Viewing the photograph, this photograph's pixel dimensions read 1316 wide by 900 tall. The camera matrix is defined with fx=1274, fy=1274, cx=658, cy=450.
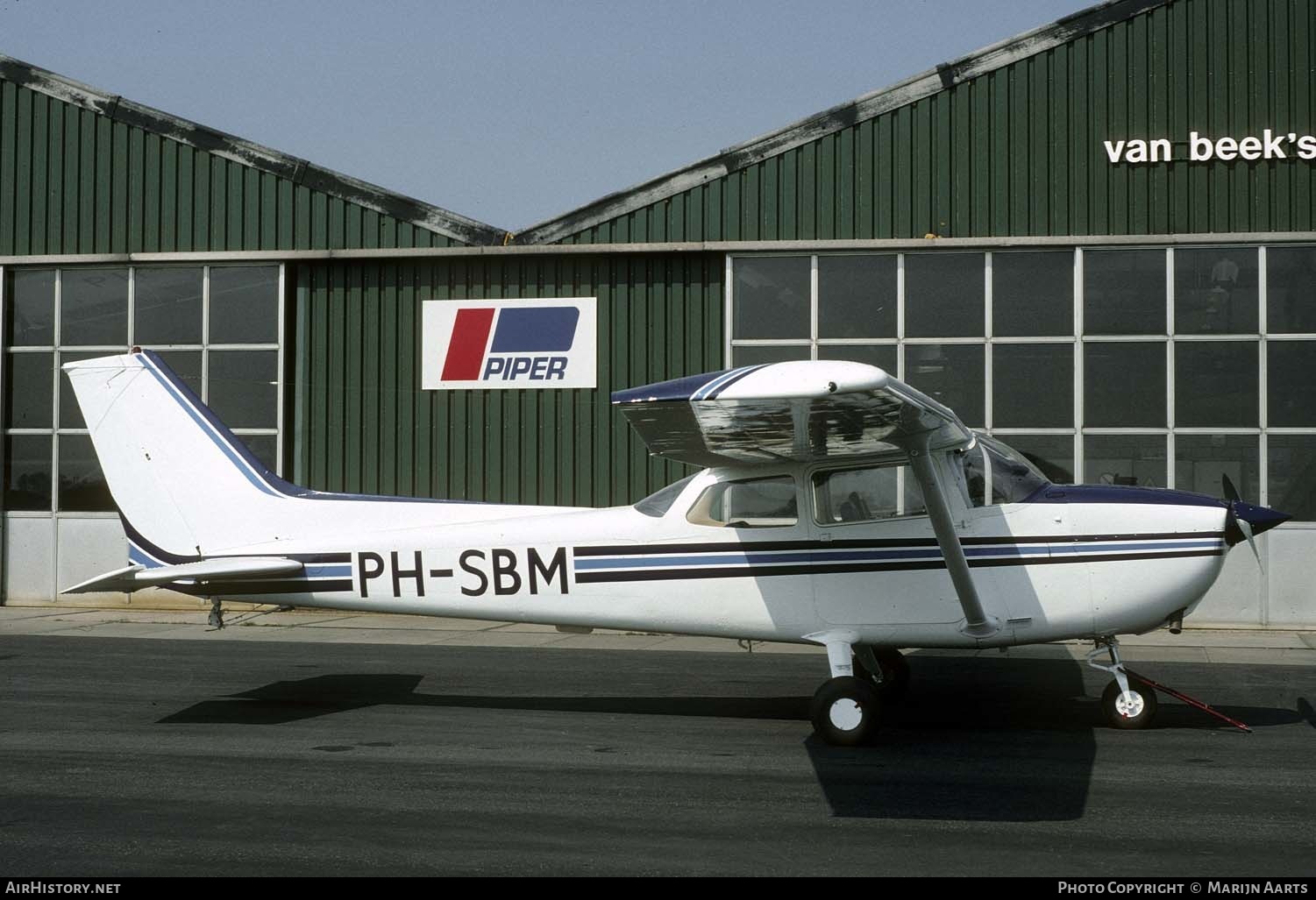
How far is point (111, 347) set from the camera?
57.2ft

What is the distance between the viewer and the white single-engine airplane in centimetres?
849

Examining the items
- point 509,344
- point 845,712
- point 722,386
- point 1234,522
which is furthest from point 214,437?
point 1234,522

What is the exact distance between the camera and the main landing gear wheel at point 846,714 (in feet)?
26.8

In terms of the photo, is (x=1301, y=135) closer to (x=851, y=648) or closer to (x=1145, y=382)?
(x=1145, y=382)

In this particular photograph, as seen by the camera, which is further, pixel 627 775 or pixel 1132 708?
pixel 1132 708

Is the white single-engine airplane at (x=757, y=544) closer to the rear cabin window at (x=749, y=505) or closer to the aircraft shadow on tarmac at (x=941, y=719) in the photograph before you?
the rear cabin window at (x=749, y=505)

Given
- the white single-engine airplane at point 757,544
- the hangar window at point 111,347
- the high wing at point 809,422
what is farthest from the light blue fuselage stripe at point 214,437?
the hangar window at point 111,347

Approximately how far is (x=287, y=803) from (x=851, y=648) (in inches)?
163

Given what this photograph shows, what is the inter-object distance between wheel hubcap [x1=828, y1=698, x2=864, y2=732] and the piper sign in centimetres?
869

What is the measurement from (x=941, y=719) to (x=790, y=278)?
7.90 meters

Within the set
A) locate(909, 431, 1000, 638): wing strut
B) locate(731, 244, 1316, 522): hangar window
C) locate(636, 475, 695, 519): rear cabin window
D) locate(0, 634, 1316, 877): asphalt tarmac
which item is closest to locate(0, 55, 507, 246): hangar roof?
locate(731, 244, 1316, 522): hangar window

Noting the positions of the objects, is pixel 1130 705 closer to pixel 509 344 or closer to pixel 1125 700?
pixel 1125 700

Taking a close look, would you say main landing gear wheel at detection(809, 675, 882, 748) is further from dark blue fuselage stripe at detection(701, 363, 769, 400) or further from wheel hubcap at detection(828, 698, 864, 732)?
dark blue fuselage stripe at detection(701, 363, 769, 400)

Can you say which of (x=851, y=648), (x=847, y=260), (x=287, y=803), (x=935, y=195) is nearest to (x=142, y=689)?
(x=287, y=803)
